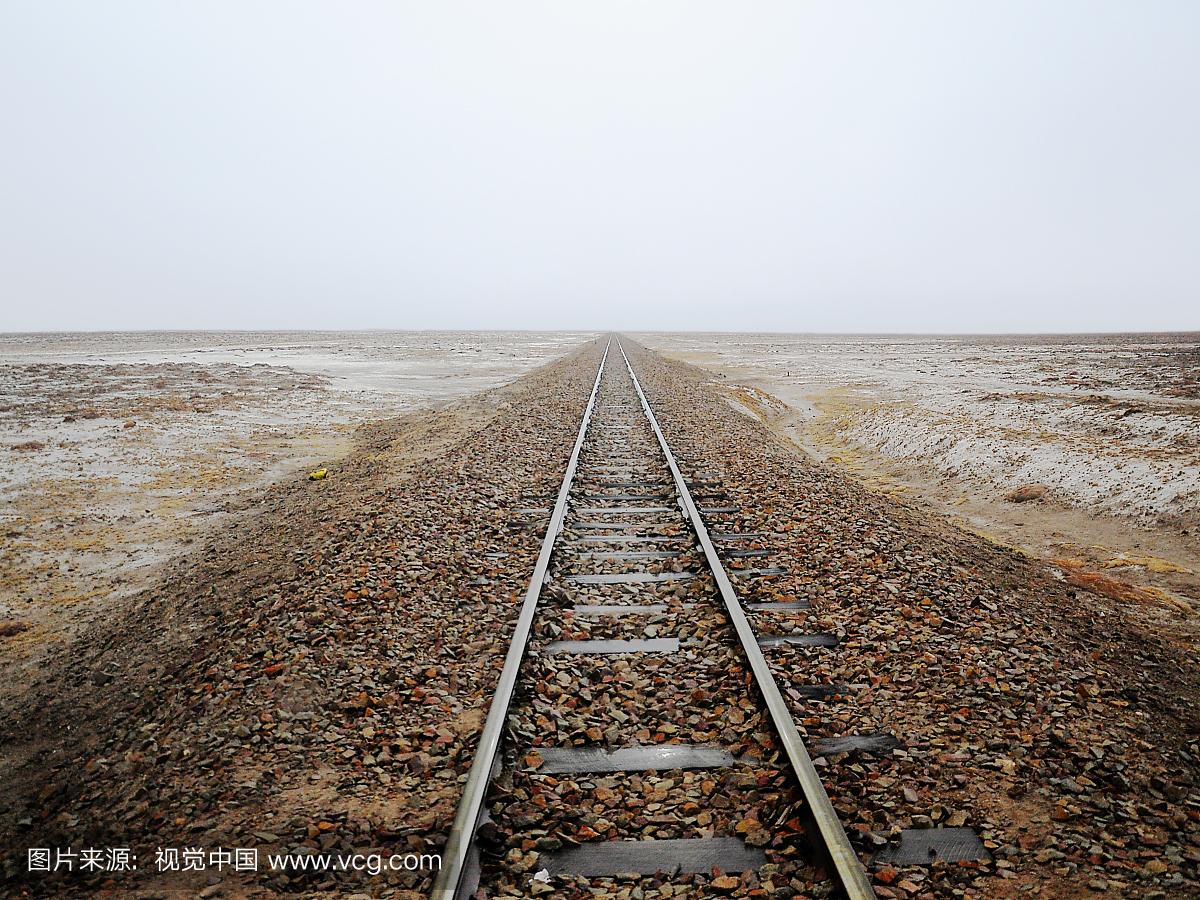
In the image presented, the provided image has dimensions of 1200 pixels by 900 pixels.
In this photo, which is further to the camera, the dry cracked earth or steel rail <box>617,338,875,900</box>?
the dry cracked earth

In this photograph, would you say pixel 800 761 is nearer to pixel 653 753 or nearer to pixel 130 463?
pixel 653 753

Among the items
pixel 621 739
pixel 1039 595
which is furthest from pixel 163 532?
pixel 1039 595

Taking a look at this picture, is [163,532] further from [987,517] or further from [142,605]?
[987,517]

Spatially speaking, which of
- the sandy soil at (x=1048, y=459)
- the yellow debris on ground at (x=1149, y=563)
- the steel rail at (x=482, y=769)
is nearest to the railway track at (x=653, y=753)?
the steel rail at (x=482, y=769)

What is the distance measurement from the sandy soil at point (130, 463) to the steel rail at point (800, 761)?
565 cm

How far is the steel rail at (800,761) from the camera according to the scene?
256cm

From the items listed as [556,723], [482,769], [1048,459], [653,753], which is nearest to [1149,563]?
[1048,459]

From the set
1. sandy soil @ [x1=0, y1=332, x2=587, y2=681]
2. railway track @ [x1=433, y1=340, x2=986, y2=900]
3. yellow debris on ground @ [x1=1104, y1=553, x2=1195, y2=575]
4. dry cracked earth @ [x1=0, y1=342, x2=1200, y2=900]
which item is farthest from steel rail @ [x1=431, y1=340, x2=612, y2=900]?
yellow debris on ground @ [x1=1104, y1=553, x2=1195, y2=575]

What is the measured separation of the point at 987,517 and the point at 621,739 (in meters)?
8.23

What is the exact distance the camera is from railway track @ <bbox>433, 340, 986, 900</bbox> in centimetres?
278

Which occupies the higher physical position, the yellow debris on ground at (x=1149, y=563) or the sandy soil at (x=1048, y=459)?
the sandy soil at (x=1048, y=459)

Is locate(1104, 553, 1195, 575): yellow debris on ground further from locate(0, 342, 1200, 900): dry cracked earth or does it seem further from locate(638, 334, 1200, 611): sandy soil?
locate(0, 342, 1200, 900): dry cracked earth

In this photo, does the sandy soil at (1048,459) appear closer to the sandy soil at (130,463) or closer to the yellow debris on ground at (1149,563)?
the yellow debris on ground at (1149,563)

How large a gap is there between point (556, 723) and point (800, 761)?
4.42 feet
